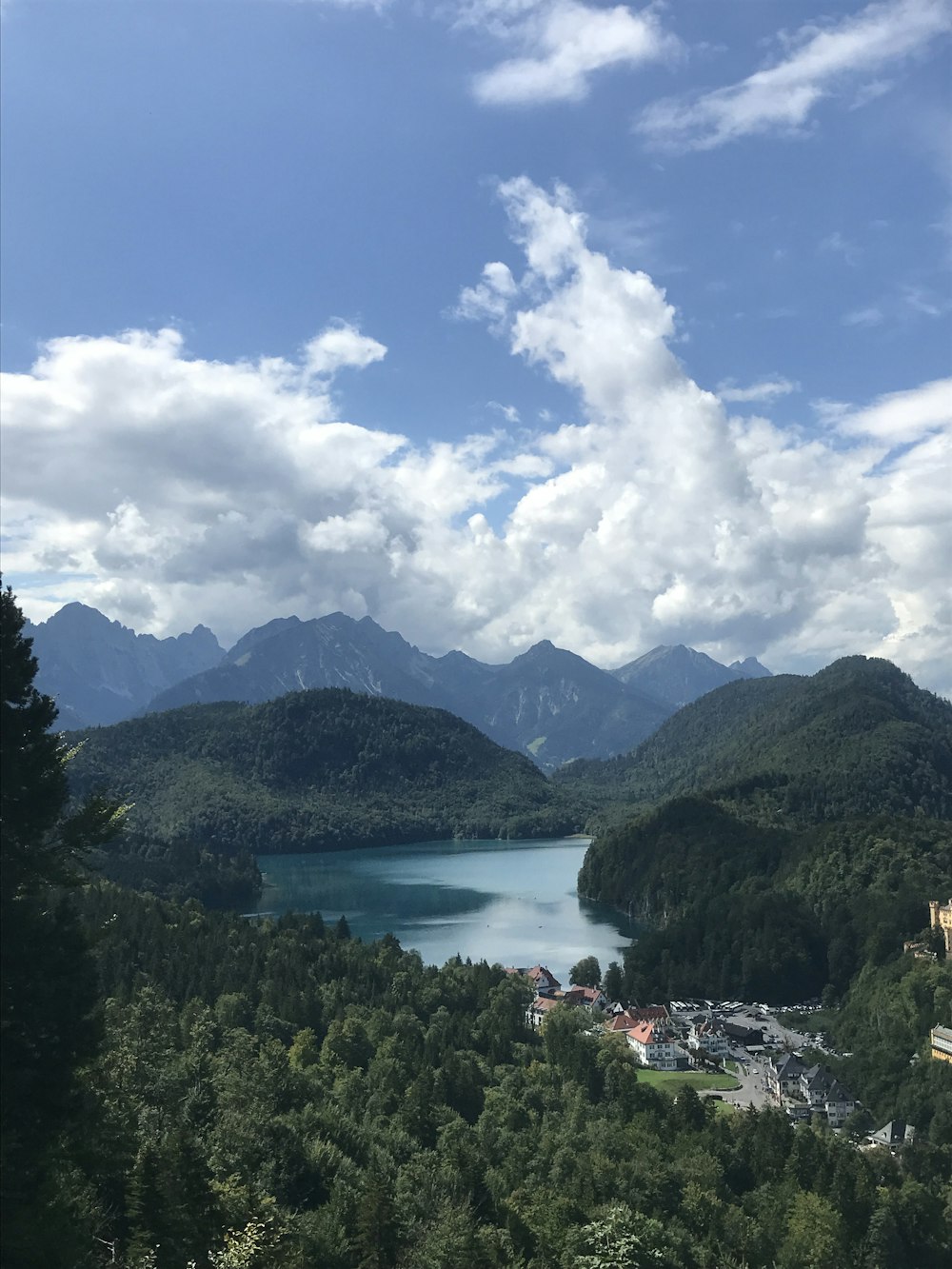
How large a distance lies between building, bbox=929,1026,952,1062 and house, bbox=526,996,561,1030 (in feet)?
63.4

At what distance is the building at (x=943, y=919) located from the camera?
2618 inches

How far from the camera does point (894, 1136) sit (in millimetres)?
43188

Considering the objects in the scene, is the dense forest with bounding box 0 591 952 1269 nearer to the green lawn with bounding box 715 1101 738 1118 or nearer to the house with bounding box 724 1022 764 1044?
the green lawn with bounding box 715 1101 738 1118

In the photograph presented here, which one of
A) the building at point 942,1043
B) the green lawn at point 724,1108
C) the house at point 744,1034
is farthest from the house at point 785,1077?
the house at point 744,1034

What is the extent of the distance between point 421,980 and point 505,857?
118 metres

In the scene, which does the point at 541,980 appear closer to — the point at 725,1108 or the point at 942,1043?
the point at 725,1108

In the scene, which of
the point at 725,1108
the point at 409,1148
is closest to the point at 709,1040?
the point at 725,1108

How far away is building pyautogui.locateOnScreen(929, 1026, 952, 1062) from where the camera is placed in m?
50.3

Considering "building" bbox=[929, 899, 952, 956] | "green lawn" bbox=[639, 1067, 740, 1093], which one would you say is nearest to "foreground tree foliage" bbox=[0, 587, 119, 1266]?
"green lawn" bbox=[639, 1067, 740, 1093]

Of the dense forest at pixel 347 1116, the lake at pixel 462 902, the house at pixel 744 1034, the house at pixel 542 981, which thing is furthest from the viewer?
the lake at pixel 462 902

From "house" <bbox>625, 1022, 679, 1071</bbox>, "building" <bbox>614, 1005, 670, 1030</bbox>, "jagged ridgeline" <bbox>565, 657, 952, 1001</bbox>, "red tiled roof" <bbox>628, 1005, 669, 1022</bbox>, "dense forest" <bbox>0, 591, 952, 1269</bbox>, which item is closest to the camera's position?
"dense forest" <bbox>0, 591, 952, 1269</bbox>

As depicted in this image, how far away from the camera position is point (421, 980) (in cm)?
5581

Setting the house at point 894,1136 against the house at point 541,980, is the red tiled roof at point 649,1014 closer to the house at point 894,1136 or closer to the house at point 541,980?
the house at point 541,980

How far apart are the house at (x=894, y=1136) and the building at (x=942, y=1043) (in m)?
6.71
